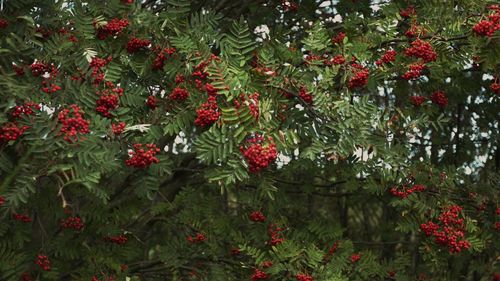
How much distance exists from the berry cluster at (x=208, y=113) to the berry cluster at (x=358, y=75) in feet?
3.20

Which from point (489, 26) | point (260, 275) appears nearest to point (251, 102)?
point (489, 26)

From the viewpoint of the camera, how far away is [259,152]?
10.6 feet

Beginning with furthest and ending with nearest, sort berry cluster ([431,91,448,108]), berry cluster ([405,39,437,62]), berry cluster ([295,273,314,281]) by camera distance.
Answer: berry cluster ([431,91,448,108]) < berry cluster ([295,273,314,281]) < berry cluster ([405,39,437,62])

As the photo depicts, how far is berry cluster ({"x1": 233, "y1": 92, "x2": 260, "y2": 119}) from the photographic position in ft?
11.0

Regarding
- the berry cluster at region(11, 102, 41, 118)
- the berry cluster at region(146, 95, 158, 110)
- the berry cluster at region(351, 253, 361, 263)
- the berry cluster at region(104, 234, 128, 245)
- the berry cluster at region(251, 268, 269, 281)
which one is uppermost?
the berry cluster at region(11, 102, 41, 118)

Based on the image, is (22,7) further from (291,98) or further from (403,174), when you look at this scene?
(403,174)

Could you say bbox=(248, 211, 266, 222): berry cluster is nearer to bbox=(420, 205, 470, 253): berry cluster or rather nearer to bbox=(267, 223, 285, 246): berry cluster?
bbox=(267, 223, 285, 246): berry cluster

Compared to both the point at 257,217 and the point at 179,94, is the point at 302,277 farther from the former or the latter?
the point at 179,94

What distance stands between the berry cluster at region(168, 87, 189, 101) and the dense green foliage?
1 cm

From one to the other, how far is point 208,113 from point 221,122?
0.07 meters

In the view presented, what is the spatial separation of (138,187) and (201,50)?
0.83m

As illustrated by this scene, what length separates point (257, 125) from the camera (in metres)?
3.37

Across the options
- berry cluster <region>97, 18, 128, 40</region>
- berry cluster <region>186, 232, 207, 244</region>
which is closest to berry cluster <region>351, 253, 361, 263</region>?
berry cluster <region>186, 232, 207, 244</region>

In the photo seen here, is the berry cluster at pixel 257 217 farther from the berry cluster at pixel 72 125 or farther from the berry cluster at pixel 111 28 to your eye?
the berry cluster at pixel 72 125
